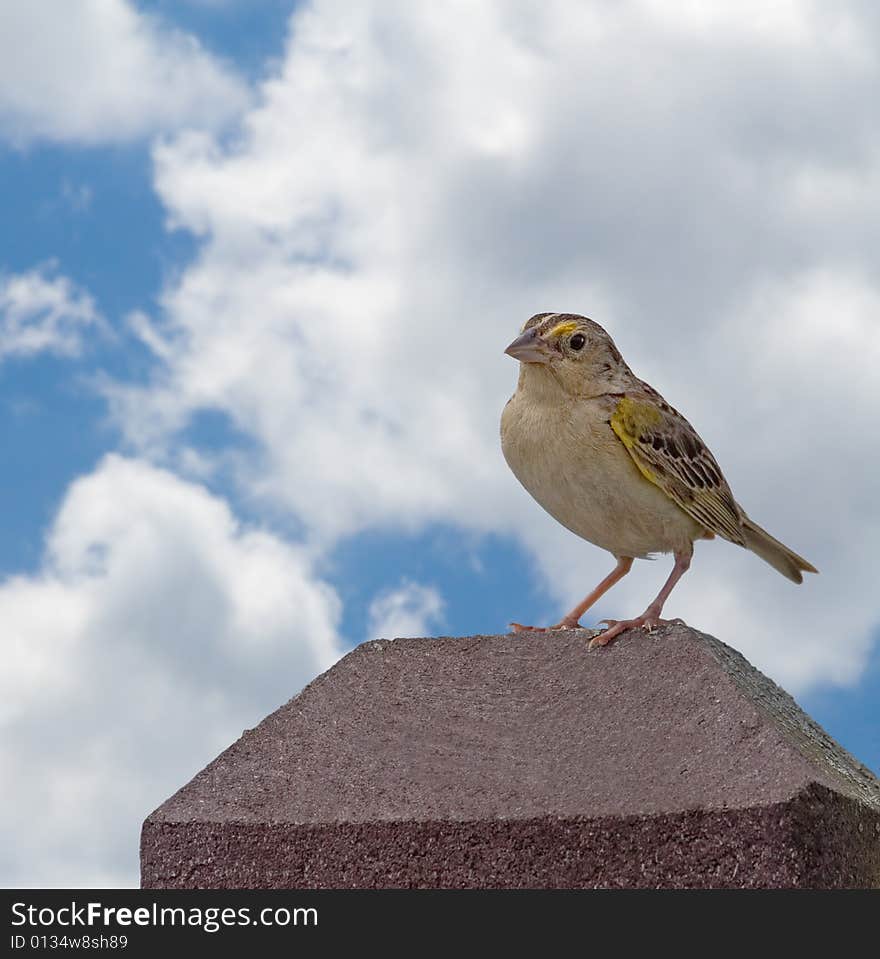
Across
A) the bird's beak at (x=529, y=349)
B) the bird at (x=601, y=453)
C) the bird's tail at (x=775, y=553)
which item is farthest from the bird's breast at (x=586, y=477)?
the bird's tail at (x=775, y=553)

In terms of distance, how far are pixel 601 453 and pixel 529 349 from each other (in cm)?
73

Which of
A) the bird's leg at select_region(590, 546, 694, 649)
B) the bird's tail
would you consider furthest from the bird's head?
the bird's tail

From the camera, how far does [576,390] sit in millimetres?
7379

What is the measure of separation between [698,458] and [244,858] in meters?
3.56

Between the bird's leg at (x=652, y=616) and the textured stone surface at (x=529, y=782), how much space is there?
0.10 meters

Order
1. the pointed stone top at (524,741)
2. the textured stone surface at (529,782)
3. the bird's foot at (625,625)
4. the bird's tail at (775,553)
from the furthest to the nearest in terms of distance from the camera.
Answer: the bird's tail at (775,553), the bird's foot at (625,625), the pointed stone top at (524,741), the textured stone surface at (529,782)

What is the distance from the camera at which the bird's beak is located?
23.7ft

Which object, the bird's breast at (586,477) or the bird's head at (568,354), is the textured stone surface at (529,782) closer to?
the bird's breast at (586,477)

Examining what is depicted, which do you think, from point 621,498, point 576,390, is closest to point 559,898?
point 621,498

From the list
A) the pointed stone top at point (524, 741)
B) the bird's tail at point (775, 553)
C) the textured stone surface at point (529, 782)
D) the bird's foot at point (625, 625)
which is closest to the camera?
the textured stone surface at point (529, 782)

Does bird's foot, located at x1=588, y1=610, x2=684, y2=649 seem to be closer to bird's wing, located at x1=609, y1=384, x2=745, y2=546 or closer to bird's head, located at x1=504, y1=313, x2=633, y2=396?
bird's wing, located at x1=609, y1=384, x2=745, y2=546

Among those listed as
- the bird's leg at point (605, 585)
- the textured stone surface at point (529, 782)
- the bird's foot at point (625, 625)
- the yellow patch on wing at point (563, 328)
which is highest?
the yellow patch on wing at point (563, 328)

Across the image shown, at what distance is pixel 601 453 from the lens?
7.23m

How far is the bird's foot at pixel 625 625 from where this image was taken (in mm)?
7047
